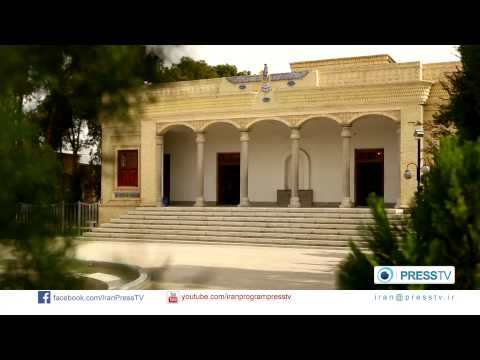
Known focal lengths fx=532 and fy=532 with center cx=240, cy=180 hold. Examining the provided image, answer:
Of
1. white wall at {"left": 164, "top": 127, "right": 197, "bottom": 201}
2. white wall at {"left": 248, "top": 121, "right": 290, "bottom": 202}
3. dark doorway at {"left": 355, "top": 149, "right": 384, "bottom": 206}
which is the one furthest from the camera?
white wall at {"left": 164, "top": 127, "right": 197, "bottom": 201}

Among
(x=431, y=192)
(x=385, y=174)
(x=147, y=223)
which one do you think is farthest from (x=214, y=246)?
(x=431, y=192)

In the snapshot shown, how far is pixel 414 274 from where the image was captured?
10.6 feet

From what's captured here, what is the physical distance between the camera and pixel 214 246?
13.8 m

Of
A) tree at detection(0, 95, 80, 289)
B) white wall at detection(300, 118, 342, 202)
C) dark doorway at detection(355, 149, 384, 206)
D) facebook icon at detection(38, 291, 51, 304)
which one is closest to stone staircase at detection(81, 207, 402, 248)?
dark doorway at detection(355, 149, 384, 206)

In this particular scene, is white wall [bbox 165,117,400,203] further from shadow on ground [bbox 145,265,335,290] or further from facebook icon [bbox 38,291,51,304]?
facebook icon [bbox 38,291,51,304]

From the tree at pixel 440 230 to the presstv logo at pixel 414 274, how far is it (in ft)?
0.11

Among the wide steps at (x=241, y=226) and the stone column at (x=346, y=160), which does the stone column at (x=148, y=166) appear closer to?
the wide steps at (x=241, y=226)

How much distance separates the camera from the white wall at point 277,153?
18125 mm

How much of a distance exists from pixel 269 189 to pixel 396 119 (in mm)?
5604

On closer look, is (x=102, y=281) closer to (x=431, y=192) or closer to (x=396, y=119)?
(x=431, y=192)

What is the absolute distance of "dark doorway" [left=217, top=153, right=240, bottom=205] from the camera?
67.5ft

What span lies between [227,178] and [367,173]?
537cm

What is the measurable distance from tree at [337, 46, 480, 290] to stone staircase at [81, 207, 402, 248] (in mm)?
10325

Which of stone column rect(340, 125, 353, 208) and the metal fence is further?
stone column rect(340, 125, 353, 208)
